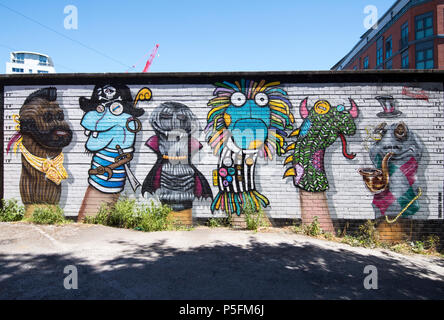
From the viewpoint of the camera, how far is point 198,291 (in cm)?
324

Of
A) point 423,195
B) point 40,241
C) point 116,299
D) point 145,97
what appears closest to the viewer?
point 116,299

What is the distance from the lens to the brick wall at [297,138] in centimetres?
608

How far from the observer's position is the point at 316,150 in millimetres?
6176

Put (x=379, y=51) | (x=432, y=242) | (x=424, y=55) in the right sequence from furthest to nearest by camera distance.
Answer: (x=379, y=51) < (x=424, y=55) < (x=432, y=242)

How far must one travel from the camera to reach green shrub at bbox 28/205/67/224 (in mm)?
6129

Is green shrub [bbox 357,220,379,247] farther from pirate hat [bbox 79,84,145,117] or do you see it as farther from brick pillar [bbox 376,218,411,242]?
pirate hat [bbox 79,84,145,117]

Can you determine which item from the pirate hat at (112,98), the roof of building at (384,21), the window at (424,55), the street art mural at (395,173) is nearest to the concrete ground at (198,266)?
the street art mural at (395,173)

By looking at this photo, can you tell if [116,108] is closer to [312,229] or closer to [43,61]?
[312,229]

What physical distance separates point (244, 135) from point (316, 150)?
1813 mm

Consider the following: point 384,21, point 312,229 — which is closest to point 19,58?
point 384,21

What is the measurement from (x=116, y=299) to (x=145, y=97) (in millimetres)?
4794

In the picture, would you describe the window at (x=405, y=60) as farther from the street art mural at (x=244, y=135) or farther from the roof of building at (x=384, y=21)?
the street art mural at (x=244, y=135)

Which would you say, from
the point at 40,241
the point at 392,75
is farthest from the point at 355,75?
the point at 40,241

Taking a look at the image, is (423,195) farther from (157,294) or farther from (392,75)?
(157,294)
